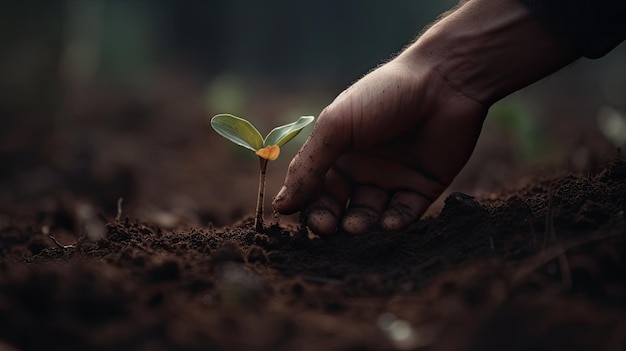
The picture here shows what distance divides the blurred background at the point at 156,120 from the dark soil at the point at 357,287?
76cm

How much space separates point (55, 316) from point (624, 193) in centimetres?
133

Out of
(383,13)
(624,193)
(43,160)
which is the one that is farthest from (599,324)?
(383,13)

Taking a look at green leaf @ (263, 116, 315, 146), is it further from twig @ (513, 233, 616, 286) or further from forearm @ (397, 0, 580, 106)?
twig @ (513, 233, 616, 286)

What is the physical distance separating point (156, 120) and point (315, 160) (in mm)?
6059

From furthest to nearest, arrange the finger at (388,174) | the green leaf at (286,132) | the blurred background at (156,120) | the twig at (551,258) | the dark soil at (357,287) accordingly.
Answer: the blurred background at (156,120) < the finger at (388,174) < the green leaf at (286,132) < the twig at (551,258) < the dark soil at (357,287)

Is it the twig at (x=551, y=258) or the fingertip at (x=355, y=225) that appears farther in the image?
the fingertip at (x=355, y=225)

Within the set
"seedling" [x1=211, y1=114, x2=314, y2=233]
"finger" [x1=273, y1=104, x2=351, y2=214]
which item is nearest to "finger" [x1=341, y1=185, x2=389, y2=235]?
"finger" [x1=273, y1=104, x2=351, y2=214]

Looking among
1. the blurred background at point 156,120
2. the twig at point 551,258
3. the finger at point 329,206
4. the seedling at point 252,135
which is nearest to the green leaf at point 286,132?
the seedling at point 252,135

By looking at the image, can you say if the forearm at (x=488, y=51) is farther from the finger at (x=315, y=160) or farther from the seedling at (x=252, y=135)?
the seedling at (x=252, y=135)

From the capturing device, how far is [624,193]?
1.65 metres

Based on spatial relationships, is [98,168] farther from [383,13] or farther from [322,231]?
[383,13]

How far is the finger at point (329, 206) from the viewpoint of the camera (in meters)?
1.86

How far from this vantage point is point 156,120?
7605 millimetres

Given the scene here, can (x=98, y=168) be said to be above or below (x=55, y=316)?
below
